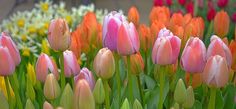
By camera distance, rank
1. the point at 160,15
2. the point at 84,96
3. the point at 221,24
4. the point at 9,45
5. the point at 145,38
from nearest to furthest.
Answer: the point at 84,96 < the point at 9,45 < the point at 145,38 < the point at 221,24 < the point at 160,15

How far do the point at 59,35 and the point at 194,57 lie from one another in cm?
29

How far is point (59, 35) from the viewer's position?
115 centimetres

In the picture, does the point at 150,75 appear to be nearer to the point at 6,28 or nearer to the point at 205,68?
the point at 205,68

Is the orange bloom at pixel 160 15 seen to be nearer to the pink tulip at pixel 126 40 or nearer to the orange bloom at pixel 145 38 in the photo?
the orange bloom at pixel 145 38

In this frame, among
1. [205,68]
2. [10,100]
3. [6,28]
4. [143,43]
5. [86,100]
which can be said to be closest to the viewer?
[86,100]

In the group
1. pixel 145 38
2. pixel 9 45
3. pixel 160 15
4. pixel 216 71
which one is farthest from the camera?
pixel 160 15

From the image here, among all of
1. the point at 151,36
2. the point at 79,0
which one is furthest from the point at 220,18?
the point at 79,0

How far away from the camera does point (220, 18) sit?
1.62 meters

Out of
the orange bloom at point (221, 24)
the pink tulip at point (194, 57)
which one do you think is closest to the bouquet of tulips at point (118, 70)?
the pink tulip at point (194, 57)

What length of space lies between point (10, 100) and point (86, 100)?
342 mm

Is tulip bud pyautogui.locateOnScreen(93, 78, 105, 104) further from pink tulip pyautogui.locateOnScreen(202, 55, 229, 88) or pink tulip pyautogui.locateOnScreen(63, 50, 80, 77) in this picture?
pink tulip pyautogui.locateOnScreen(202, 55, 229, 88)

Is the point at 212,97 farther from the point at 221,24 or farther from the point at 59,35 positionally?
the point at 221,24

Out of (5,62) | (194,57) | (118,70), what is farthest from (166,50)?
(5,62)

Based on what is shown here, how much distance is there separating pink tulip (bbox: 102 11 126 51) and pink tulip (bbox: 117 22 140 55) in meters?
0.03
